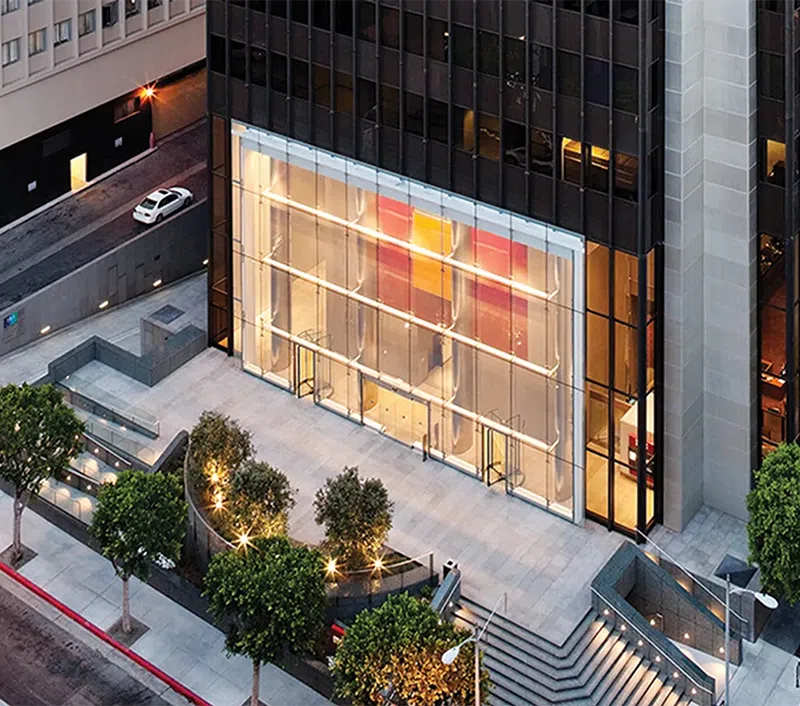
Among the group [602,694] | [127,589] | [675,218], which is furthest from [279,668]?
[675,218]

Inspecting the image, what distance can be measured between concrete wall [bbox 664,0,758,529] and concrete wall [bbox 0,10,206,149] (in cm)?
3972

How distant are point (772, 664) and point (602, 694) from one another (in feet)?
24.2

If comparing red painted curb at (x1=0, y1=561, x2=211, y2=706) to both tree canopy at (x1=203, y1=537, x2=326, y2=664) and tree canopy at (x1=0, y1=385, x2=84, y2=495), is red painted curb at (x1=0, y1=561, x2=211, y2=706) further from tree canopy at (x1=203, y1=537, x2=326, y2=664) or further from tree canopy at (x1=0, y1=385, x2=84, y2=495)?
tree canopy at (x1=203, y1=537, x2=326, y2=664)

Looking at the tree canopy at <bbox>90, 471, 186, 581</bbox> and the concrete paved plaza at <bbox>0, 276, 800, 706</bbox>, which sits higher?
the tree canopy at <bbox>90, 471, 186, 581</bbox>

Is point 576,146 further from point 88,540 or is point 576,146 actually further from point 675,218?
point 88,540

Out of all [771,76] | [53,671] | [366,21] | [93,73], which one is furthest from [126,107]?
[771,76]

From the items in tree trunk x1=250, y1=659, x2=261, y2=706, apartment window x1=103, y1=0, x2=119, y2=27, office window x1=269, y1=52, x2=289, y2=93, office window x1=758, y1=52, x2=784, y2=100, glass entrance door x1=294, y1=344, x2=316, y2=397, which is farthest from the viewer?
apartment window x1=103, y1=0, x2=119, y2=27

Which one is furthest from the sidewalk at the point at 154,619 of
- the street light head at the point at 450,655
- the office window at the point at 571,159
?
the office window at the point at 571,159

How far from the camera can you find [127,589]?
72.9 meters

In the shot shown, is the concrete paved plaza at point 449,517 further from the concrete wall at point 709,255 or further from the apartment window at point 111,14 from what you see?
the apartment window at point 111,14

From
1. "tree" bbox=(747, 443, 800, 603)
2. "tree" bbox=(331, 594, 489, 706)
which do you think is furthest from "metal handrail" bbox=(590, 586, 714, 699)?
"tree" bbox=(331, 594, 489, 706)

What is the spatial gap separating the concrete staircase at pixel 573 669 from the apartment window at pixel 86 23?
43.5m

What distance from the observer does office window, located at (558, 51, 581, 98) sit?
68.9 m

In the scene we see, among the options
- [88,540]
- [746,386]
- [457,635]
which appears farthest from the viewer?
[88,540]
